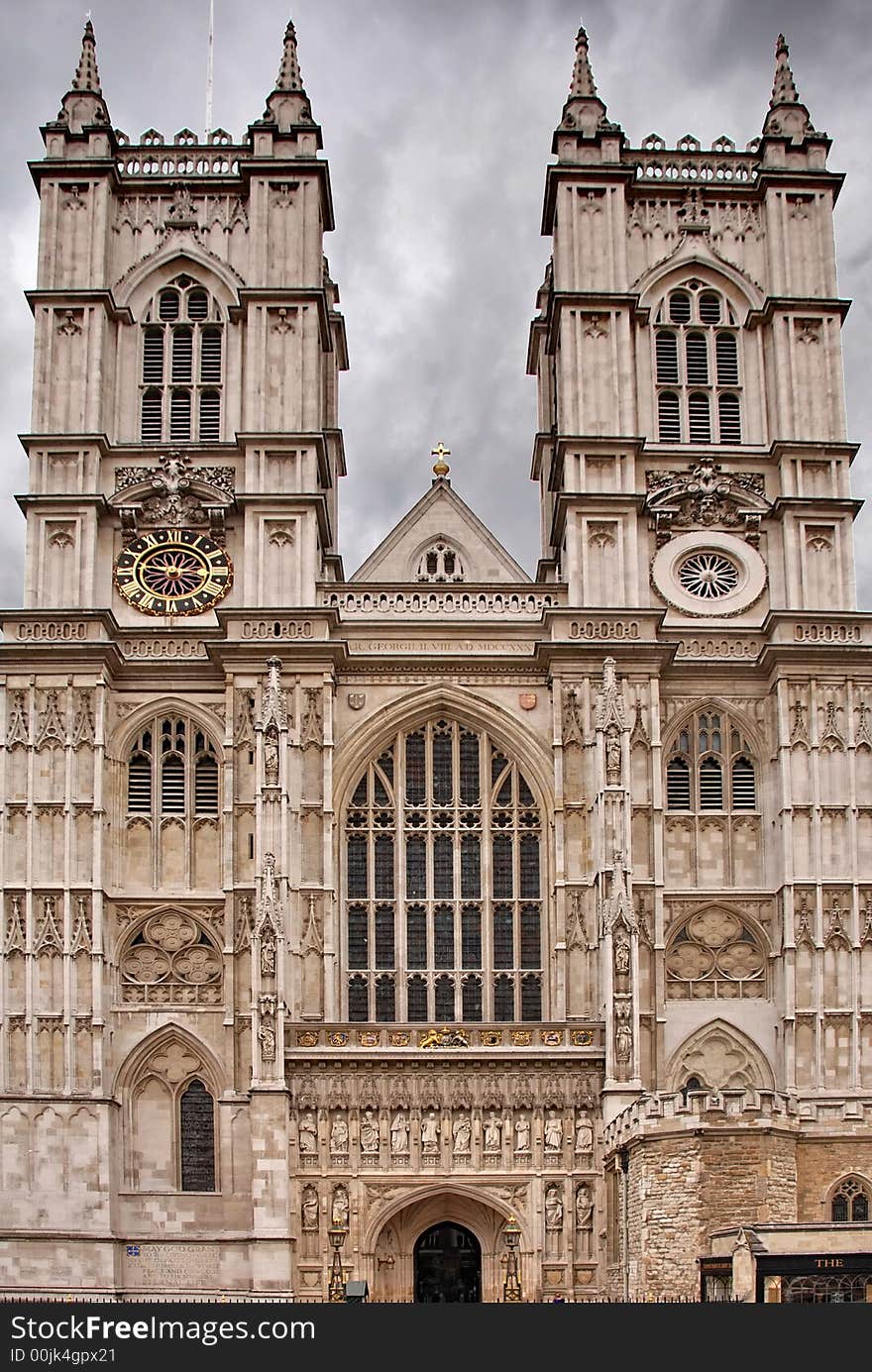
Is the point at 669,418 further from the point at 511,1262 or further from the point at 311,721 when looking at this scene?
the point at 511,1262

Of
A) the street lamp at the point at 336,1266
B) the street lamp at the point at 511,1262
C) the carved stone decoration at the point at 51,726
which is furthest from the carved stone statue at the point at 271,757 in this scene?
the street lamp at the point at 511,1262

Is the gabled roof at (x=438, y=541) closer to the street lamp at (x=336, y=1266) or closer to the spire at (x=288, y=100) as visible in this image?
the spire at (x=288, y=100)

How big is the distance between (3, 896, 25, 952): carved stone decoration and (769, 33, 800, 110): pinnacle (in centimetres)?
2574

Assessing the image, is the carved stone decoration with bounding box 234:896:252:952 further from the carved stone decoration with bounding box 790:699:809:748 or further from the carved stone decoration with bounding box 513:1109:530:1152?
the carved stone decoration with bounding box 790:699:809:748

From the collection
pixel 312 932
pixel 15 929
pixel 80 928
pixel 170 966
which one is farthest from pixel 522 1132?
pixel 15 929

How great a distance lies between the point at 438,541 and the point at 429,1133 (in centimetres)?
1424

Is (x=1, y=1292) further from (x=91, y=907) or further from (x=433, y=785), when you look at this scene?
(x=433, y=785)

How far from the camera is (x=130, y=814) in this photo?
44906 mm

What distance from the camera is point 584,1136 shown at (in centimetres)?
4075

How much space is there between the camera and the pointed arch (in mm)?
43531

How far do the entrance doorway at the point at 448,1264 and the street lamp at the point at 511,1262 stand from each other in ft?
3.95

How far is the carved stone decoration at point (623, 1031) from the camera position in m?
41.2

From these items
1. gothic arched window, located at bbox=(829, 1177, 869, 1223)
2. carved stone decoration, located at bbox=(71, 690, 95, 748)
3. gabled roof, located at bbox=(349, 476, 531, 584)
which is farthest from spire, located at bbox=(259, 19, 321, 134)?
gothic arched window, located at bbox=(829, 1177, 869, 1223)

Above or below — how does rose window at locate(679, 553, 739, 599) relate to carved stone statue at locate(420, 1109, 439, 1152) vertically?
above
